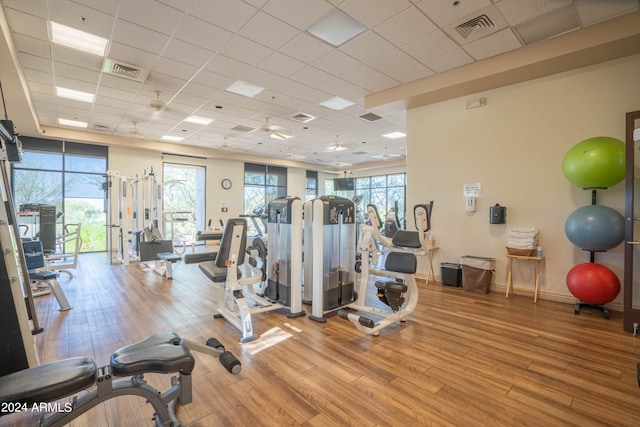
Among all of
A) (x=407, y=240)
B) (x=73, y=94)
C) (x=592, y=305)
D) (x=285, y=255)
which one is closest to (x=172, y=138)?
(x=73, y=94)

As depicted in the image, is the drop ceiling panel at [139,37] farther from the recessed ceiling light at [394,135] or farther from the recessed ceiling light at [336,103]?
the recessed ceiling light at [394,135]

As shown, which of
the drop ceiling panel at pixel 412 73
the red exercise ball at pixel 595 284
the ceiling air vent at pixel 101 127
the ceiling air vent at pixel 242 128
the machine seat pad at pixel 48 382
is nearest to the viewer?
the machine seat pad at pixel 48 382

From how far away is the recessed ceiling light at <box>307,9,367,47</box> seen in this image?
10.7ft

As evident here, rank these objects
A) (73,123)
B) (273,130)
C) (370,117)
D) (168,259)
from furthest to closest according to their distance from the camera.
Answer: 1. (273,130)
2. (73,123)
3. (370,117)
4. (168,259)

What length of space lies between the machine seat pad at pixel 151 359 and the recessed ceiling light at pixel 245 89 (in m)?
4.40

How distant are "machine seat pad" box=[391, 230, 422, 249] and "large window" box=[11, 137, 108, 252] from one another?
788 centimetres

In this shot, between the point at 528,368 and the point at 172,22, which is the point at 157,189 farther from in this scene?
the point at 528,368

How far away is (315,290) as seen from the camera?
3357 millimetres

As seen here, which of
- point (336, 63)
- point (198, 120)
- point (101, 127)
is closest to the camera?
point (336, 63)

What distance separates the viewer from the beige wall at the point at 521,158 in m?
3.71

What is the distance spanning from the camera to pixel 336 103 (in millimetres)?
5895

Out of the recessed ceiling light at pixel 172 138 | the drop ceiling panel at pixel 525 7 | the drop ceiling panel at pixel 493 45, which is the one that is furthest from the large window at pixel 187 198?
the drop ceiling panel at pixel 525 7

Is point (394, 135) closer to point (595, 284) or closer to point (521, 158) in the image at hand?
point (521, 158)

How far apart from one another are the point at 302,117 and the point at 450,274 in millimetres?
4553
